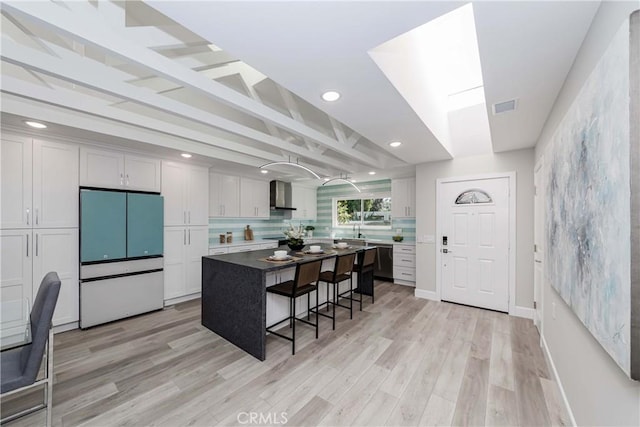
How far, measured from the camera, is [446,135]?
3594 millimetres

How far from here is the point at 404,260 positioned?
18.1 ft

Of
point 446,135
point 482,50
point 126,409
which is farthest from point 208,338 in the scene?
point 446,135

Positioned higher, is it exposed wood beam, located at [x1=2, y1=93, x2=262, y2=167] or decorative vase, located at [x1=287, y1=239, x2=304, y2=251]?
exposed wood beam, located at [x1=2, y1=93, x2=262, y2=167]

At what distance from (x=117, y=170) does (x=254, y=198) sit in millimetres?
2642

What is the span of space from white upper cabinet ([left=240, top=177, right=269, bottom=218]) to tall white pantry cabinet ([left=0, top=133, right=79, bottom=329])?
273 cm

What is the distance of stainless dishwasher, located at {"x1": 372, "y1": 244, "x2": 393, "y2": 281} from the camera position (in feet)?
18.8

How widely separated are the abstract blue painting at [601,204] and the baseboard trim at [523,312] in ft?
8.06

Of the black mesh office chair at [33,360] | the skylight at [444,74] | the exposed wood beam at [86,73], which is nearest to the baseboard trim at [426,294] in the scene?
the skylight at [444,74]

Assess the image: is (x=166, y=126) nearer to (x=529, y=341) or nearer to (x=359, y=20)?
(x=359, y=20)

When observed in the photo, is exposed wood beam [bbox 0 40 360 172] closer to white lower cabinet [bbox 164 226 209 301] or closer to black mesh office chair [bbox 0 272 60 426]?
black mesh office chair [bbox 0 272 60 426]

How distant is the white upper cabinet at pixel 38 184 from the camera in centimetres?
279

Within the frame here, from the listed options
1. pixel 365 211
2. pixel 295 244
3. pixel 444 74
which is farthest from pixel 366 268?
pixel 365 211

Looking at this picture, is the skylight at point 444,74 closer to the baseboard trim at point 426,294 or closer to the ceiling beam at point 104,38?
the ceiling beam at point 104,38

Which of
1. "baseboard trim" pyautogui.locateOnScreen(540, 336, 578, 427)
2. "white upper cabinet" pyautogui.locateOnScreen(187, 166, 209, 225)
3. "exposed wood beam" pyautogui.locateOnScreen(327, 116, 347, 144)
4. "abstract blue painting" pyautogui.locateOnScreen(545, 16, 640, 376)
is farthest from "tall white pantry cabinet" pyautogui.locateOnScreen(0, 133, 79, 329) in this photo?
"baseboard trim" pyautogui.locateOnScreen(540, 336, 578, 427)
